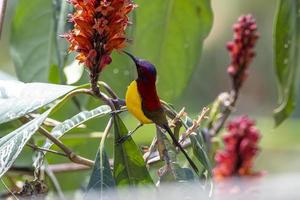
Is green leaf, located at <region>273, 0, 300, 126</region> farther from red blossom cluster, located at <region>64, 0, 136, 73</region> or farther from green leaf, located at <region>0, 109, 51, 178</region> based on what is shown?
green leaf, located at <region>0, 109, 51, 178</region>

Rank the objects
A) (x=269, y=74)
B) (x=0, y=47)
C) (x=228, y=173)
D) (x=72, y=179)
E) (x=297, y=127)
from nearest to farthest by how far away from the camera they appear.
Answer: (x=228, y=173) < (x=72, y=179) < (x=297, y=127) < (x=0, y=47) < (x=269, y=74)

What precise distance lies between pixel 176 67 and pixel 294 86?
326 mm

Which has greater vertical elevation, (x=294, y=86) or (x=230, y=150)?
(x=294, y=86)

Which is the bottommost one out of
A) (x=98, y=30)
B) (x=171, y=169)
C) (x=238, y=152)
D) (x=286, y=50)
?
(x=238, y=152)

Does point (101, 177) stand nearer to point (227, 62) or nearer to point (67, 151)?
point (67, 151)

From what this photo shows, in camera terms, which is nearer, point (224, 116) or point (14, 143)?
point (14, 143)

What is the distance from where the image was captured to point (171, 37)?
2.29 m

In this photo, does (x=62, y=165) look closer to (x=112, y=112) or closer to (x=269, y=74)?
(x=112, y=112)

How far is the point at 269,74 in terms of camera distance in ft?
21.7

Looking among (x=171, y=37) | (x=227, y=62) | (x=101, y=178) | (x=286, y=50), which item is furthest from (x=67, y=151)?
(x=227, y=62)

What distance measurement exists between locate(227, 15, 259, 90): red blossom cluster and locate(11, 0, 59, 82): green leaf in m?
0.44

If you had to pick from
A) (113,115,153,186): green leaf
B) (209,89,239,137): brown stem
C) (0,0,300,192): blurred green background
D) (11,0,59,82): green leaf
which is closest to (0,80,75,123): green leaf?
(113,115,153,186): green leaf

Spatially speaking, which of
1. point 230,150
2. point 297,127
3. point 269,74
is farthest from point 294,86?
point 269,74

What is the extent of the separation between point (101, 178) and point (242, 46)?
962mm
